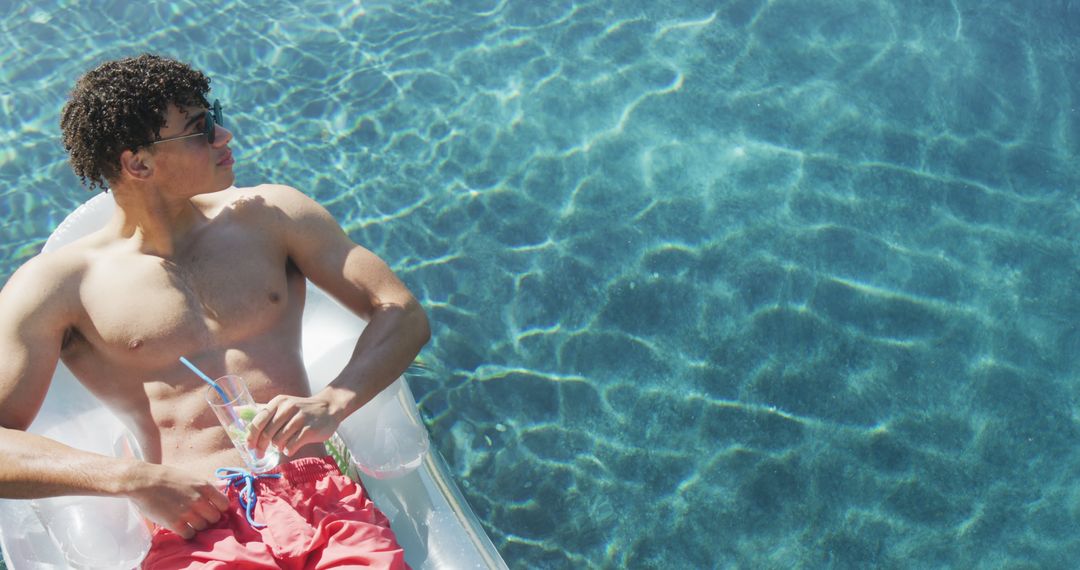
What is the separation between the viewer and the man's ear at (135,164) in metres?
2.87

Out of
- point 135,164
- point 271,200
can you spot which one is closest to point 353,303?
point 271,200

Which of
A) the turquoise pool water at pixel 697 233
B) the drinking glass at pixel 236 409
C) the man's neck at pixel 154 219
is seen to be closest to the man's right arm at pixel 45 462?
the drinking glass at pixel 236 409

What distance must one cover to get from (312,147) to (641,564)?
2.35 metres

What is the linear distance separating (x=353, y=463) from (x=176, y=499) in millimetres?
627

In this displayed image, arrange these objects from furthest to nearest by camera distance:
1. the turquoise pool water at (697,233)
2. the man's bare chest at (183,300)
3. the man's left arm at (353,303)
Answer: the turquoise pool water at (697,233) < the man's bare chest at (183,300) < the man's left arm at (353,303)

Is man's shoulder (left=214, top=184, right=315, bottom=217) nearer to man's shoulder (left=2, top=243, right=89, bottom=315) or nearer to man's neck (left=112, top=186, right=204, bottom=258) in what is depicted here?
man's neck (left=112, top=186, right=204, bottom=258)

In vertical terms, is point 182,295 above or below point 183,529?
above

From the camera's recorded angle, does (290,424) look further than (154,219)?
No

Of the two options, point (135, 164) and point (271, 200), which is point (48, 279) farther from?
point (271, 200)

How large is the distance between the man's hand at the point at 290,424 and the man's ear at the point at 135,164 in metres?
0.73

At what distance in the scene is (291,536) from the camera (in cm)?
265

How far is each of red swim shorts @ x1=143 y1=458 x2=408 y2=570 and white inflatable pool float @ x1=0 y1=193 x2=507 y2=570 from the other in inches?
6.1

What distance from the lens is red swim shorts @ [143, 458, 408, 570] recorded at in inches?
103

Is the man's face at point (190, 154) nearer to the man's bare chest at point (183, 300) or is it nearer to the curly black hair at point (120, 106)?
the curly black hair at point (120, 106)
